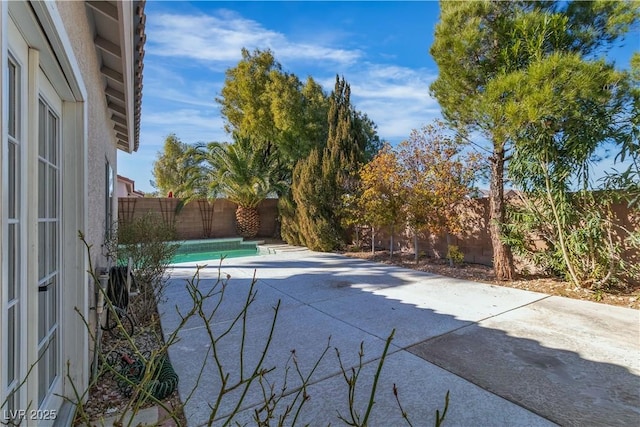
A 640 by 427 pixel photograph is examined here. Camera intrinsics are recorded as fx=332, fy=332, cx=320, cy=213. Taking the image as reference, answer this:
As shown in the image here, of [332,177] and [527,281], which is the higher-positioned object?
[332,177]

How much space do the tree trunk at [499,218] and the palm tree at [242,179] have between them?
1157 cm

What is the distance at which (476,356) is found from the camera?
169 inches

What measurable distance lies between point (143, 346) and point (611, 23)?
36.3ft

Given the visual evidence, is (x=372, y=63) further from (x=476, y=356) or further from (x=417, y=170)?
(x=476, y=356)

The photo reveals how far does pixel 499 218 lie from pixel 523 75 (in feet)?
11.5

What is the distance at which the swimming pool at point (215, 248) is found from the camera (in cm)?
1536

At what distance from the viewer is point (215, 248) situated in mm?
17031

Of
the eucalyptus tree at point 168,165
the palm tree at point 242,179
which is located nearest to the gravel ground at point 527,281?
the palm tree at point 242,179

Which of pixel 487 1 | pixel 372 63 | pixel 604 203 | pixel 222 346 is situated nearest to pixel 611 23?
pixel 487 1

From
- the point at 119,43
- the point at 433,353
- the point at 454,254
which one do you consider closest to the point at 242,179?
the point at 454,254

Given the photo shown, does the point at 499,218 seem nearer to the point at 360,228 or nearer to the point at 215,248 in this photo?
the point at 360,228

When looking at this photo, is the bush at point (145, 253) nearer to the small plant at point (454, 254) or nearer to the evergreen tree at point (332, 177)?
the evergreen tree at point (332, 177)

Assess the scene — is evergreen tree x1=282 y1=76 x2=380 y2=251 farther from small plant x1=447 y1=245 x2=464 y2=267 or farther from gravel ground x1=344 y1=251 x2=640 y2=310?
small plant x1=447 y1=245 x2=464 y2=267

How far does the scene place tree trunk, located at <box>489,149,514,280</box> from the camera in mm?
8555
